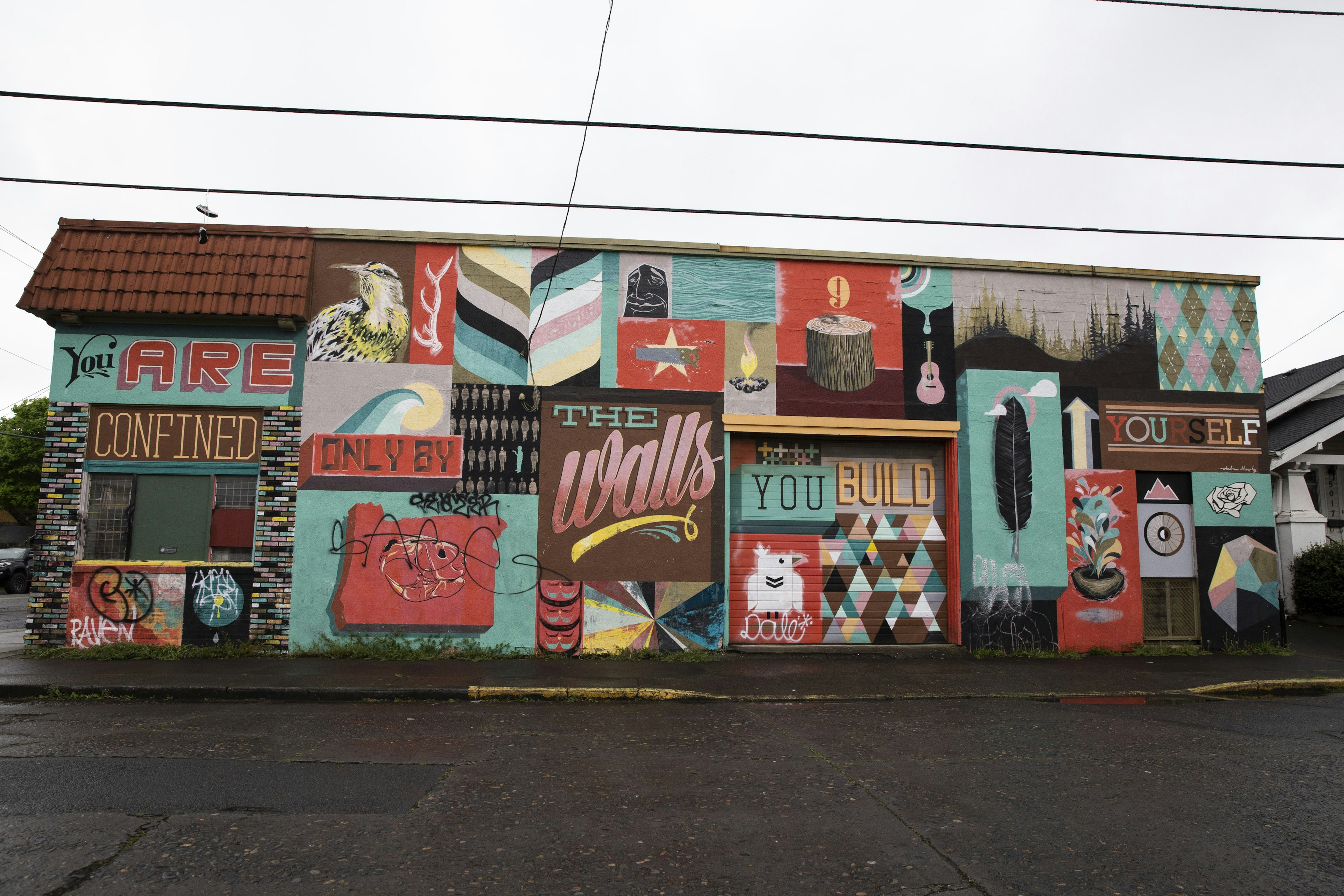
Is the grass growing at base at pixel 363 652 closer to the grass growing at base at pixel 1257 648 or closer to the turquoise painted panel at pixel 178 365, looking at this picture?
the turquoise painted panel at pixel 178 365

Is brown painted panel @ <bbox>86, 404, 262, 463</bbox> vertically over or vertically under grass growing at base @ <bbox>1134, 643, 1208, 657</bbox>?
over

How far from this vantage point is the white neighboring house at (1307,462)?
17.3 metres

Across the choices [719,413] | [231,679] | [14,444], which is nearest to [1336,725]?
[719,413]

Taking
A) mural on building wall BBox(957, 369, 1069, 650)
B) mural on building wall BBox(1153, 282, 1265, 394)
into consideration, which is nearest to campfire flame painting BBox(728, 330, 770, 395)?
mural on building wall BBox(957, 369, 1069, 650)

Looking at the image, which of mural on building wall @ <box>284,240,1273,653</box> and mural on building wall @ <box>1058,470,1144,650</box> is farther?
mural on building wall @ <box>1058,470,1144,650</box>

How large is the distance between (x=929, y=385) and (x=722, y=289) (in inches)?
141

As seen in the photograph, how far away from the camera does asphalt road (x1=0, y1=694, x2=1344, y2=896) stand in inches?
165

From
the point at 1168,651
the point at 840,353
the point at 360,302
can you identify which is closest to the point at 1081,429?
the point at 1168,651

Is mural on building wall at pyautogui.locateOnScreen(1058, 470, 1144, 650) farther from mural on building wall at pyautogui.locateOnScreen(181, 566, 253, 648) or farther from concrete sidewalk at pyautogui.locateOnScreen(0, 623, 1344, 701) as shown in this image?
mural on building wall at pyautogui.locateOnScreen(181, 566, 253, 648)

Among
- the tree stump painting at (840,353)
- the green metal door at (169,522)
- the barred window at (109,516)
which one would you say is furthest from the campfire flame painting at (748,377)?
the barred window at (109,516)

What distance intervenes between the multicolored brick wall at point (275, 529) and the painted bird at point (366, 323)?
109 cm

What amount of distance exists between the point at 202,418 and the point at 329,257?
9.77 feet

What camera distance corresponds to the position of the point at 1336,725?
8.18 meters

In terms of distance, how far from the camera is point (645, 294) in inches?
481
